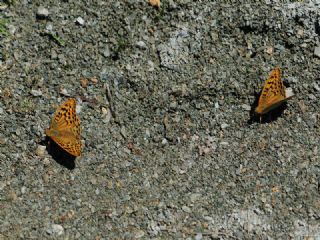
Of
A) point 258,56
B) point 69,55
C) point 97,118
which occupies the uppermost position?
point 258,56

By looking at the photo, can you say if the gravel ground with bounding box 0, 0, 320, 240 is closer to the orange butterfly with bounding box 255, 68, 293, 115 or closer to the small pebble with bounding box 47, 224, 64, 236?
the small pebble with bounding box 47, 224, 64, 236

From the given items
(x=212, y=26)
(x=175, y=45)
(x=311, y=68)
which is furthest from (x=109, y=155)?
(x=311, y=68)

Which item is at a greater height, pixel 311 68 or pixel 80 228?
pixel 311 68

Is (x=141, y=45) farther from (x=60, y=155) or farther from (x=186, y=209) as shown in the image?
(x=186, y=209)

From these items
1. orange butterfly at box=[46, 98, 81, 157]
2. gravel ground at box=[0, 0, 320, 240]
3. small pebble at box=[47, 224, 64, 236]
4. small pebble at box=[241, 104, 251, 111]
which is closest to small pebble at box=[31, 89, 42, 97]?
gravel ground at box=[0, 0, 320, 240]

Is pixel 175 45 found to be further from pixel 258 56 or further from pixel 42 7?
pixel 42 7

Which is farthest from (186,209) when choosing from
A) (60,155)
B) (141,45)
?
(141,45)
